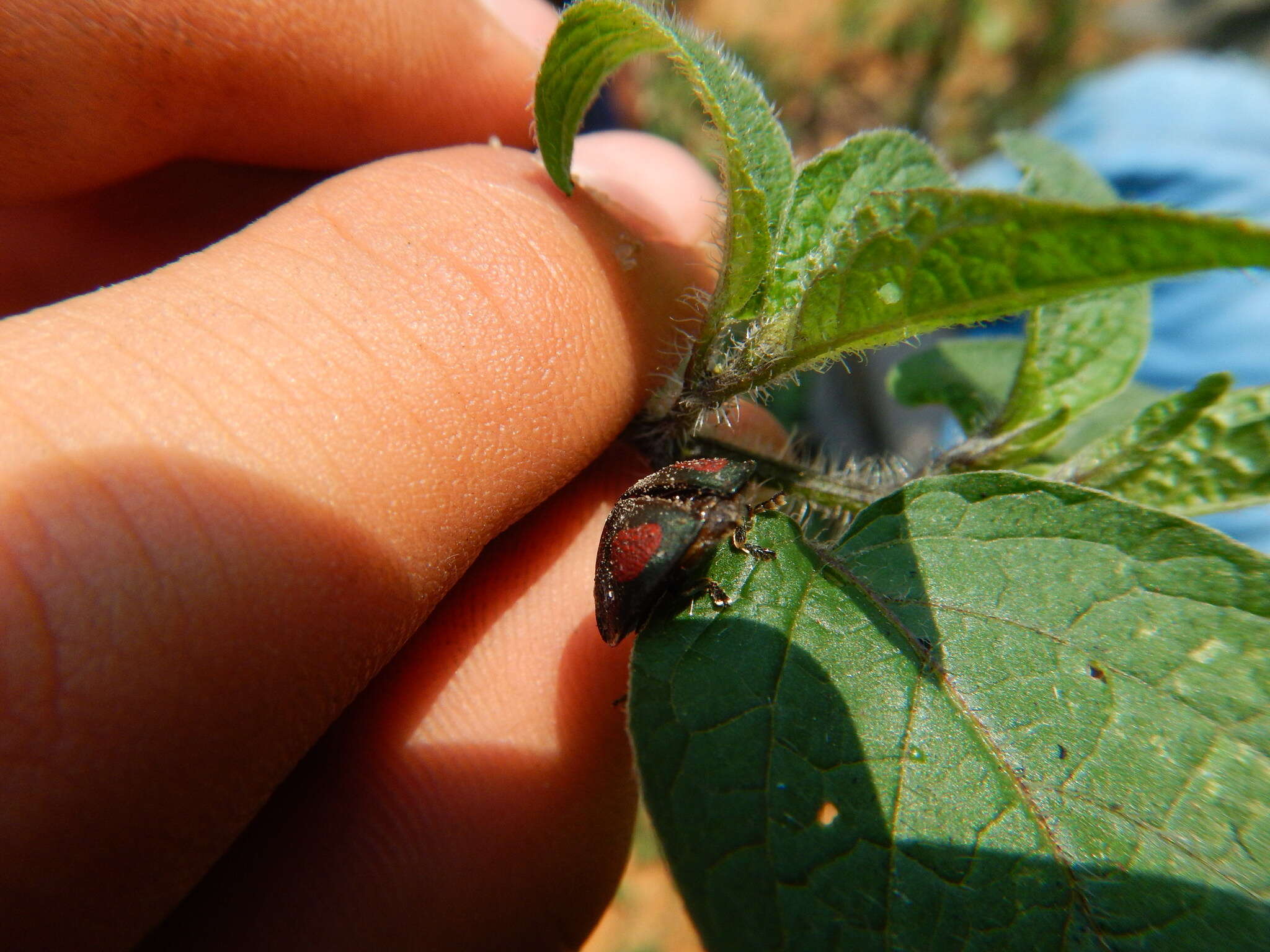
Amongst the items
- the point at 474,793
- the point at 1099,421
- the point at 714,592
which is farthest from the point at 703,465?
the point at 1099,421

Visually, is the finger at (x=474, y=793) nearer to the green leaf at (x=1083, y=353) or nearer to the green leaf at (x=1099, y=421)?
the green leaf at (x=1083, y=353)

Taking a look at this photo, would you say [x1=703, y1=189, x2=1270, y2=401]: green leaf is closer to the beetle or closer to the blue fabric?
the beetle

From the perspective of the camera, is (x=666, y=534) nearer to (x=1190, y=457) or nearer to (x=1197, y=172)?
(x=1190, y=457)

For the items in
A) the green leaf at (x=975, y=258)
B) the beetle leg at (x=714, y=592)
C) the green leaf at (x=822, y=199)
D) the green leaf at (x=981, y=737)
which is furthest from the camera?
the green leaf at (x=822, y=199)

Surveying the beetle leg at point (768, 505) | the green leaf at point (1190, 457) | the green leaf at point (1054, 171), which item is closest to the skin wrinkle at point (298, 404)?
the beetle leg at point (768, 505)

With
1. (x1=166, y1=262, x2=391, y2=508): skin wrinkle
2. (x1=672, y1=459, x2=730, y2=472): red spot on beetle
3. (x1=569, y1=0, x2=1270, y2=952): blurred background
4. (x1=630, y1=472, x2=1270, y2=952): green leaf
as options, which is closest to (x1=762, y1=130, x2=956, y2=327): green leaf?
(x1=569, y1=0, x2=1270, y2=952): blurred background

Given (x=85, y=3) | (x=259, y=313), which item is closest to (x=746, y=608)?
(x=259, y=313)
